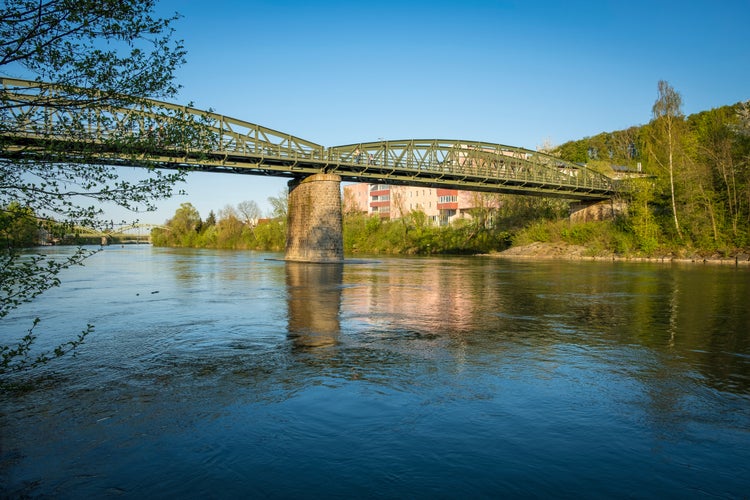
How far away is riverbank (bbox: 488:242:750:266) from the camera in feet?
182

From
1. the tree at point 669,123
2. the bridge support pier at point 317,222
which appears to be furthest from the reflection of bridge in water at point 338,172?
the tree at point 669,123

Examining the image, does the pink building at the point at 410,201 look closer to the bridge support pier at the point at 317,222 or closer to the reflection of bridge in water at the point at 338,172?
the reflection of bridge in water at the point at 338,172

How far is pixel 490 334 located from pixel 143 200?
933 cm

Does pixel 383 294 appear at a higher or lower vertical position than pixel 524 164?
lower

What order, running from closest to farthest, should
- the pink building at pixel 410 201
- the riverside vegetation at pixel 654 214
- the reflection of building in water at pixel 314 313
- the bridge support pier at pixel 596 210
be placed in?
the reflection of building in water at pixel 314 313
the riverside vegetation at pixel 654 214
the bridge support pier at pixel 596 210
the pink building at pixel 410 201

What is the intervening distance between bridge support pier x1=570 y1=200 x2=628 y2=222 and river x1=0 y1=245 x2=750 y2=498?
69.6 metres

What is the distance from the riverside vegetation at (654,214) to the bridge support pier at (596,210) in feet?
6.32

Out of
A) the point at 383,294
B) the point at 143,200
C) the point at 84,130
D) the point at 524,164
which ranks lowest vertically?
the point at 383,294

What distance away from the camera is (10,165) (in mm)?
6660

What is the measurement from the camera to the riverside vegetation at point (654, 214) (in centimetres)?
5725

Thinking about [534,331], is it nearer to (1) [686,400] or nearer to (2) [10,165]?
(1) [686,400]

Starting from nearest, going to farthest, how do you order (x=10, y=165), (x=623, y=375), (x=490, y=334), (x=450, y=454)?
(x=450, y=454) → (x=10, y=165) → (x=623, y=375) → (x=490, y=334)

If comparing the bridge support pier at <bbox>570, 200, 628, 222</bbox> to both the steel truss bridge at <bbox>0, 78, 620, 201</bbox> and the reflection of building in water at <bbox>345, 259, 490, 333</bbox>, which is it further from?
the reflection of building in water at <bbox>345, 259, 490, 333</bbox>

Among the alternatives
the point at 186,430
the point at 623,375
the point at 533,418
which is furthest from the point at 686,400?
the point at 186,430
